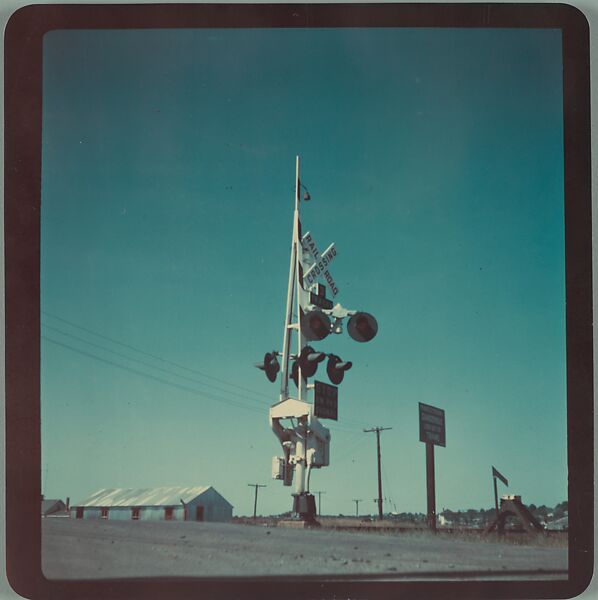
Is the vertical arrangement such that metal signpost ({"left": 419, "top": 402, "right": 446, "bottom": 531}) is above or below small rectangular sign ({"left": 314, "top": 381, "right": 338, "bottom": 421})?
below

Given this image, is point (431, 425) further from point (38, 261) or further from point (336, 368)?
point (38, 261)

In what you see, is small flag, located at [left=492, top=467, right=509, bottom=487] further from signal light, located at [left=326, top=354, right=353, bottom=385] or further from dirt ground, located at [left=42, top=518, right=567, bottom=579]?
signal light, located at [left=326, top=354, right=353, bottom=385]

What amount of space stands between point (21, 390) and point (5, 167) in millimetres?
2070

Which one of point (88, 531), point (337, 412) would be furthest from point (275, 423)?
point (88, 531)

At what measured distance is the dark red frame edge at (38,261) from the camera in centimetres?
695

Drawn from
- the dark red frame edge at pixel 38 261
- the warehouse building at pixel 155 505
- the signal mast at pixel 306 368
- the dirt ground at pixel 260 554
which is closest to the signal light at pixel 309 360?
the signal mast at pixel 306 368

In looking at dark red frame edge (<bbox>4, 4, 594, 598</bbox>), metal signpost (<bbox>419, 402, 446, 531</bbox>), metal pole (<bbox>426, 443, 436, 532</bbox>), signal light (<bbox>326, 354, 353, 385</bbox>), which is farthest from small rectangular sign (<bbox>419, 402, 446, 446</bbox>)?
dark red frame edge (<bbox>4, 4, 594, 598</bbox>)

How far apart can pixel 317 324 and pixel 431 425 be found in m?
2.65

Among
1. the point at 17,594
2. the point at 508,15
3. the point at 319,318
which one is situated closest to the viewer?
the point at 17,594

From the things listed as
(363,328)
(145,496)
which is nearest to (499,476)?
(363,328)

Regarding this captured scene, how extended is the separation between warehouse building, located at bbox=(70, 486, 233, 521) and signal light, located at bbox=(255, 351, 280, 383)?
294 cm

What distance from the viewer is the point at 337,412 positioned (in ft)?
46.5

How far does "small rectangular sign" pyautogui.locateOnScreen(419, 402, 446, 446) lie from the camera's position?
13.3 meters

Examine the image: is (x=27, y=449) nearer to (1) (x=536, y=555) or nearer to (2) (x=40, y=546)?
(2) (x=40, y=546)
